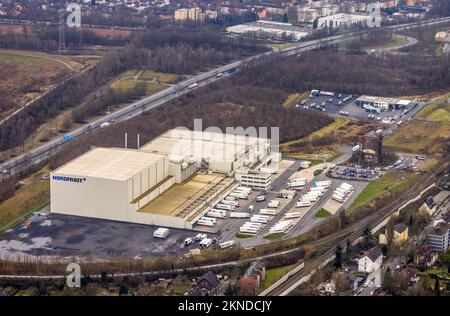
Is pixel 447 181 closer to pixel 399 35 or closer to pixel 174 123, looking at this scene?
pixel 174 123

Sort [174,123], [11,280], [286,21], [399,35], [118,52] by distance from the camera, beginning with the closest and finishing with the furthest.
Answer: [11,280]
[174,123]
[118,52]
[399,35]
[286,21]

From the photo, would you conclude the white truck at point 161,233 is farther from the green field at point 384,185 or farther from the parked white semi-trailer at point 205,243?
the green field at point 384,185

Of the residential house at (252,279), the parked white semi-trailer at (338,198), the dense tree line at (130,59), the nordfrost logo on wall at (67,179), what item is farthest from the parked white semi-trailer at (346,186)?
the dense tree line at (130,59)

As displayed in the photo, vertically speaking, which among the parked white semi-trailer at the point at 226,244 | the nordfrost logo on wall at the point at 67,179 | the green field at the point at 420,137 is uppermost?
the nordfrost logo on wall at the point at 67,179

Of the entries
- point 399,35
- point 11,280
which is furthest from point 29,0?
point 11,280

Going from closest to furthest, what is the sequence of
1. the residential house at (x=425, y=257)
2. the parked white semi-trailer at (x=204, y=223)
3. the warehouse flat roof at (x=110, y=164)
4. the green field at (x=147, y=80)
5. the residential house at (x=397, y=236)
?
the residential house at (x=425, y=257) < the residential house at (x=397, y=236) < the parked white semi-trailer at (x=204, y=223) < the warehouse flat roof at (x=110, y=164) < the green field at (x=147, y=80)
